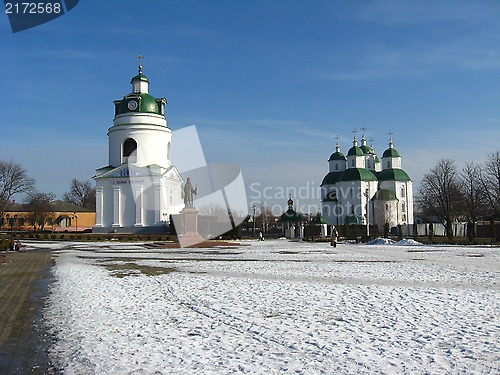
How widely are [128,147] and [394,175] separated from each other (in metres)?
39.5

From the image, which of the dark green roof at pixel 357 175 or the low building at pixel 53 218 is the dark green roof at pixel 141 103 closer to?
the low building at pixel 53 218

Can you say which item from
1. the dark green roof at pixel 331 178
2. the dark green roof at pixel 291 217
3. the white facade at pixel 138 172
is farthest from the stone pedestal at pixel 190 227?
the dark green roof at pixel 331 178

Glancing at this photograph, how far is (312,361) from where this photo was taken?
6.02 metres

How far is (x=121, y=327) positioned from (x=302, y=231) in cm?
5551

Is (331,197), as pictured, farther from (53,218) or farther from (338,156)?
(53,218)

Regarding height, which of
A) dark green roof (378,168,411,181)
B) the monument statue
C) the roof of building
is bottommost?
the monument statue

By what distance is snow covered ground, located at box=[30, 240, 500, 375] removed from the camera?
5.98 m

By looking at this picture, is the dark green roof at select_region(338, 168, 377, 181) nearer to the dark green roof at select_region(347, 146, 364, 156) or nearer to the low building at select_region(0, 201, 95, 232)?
the dark green roof at select_region(347, 146, 364, 156)

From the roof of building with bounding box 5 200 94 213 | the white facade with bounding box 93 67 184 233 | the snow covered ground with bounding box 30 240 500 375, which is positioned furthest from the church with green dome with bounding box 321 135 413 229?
the snow covered ground with bounding box 30 240 500 375

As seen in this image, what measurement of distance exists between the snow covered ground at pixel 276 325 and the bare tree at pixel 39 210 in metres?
71.9

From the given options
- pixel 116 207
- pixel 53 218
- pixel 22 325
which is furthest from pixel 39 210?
pixel 22 325

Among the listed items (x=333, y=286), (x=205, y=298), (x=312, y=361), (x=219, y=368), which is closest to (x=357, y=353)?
(x=312, y=361)

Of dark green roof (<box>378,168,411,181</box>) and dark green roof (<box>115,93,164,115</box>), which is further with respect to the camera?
dark green roof (<box>378,168,411,181</box>)

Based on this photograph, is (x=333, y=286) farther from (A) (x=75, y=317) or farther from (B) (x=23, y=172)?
(B) (x=23, y=172)
